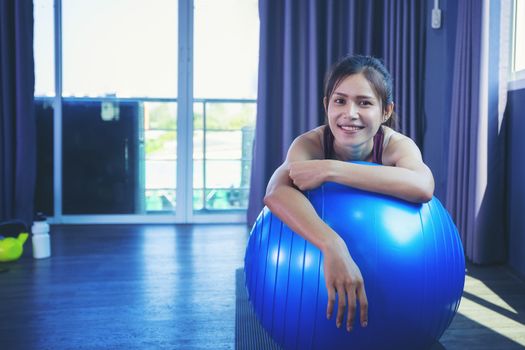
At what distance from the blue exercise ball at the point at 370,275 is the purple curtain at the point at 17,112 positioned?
8.59 ft

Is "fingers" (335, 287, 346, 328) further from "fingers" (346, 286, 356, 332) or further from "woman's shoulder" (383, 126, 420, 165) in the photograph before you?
"woman's shoulder" (383, 126, 420, 165)

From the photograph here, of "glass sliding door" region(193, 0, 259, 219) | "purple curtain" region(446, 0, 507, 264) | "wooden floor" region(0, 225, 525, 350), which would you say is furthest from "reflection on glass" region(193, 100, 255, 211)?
"purple curtain" region(446, 0, 507, 264)

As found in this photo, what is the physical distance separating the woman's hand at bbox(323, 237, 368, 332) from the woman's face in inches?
16.0

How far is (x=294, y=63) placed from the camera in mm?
3482

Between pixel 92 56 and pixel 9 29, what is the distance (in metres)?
0.53

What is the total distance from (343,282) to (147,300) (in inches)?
47.4

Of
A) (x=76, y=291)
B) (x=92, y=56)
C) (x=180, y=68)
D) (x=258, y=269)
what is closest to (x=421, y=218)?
(x=258, y=269)

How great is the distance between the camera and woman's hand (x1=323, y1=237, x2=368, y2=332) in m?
1.08

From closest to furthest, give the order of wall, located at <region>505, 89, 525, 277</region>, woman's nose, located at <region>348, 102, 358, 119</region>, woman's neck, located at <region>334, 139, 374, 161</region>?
woman's nose, located at <region>348, 102, 358, 119</region>, woman's neck, located at <region>334, 139, 374, 161</region>, wall, located at <region>505, 89, 525, 277</region>

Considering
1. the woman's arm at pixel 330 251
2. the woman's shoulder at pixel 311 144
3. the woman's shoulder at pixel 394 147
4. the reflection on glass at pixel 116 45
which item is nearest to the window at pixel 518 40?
the woman's shoulder at pixel 394 147

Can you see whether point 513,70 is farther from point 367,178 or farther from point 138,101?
point 138,101

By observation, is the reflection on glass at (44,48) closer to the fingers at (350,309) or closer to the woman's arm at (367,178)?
the woman's arm at (367,178)

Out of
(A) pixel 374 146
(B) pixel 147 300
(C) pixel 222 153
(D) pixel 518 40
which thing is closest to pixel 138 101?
(C) pixel 222 153

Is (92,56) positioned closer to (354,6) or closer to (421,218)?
(354,6)
